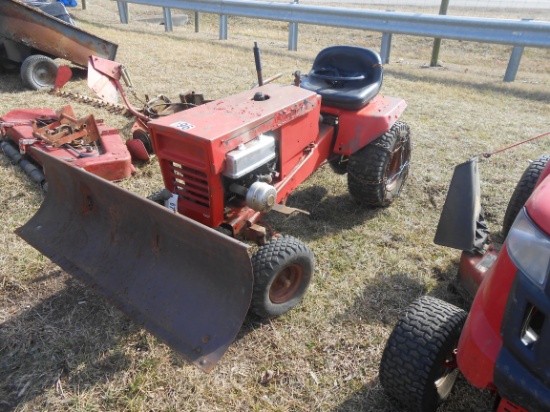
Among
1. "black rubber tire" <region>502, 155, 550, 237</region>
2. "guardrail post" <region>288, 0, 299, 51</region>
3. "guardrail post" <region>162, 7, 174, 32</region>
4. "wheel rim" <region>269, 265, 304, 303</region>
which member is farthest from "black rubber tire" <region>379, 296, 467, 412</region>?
"guardrail post" <region>162, 7, 174, 32</region>

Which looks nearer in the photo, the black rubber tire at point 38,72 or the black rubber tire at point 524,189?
the black rubber tire at point 524,189

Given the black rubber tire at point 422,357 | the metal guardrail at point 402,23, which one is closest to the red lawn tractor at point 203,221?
the black rubber tire at point 422,357

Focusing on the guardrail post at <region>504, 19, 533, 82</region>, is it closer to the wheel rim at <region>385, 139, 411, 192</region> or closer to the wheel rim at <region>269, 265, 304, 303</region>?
the wheel rim at <region>385, 139, 411, 192</region>

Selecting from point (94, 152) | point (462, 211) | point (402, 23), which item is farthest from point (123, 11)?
point (462, 211)

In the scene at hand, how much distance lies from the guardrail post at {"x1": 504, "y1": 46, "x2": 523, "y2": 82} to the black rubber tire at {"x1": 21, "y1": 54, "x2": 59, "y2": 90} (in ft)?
25.3

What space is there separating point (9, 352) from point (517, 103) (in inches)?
286

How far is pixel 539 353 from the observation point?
1.36 meters

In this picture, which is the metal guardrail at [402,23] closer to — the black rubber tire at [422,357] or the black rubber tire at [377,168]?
the black rubber tire at [377,168]

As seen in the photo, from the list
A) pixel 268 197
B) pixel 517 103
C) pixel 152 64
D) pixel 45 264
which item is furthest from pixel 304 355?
pixel 152 64

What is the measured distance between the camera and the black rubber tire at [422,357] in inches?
73.6

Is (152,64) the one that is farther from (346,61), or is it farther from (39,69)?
(346,61)

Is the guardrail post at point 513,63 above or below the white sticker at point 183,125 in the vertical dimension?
below

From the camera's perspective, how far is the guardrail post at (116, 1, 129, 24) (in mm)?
12903

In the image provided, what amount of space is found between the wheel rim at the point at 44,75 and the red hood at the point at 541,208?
6919 mm
